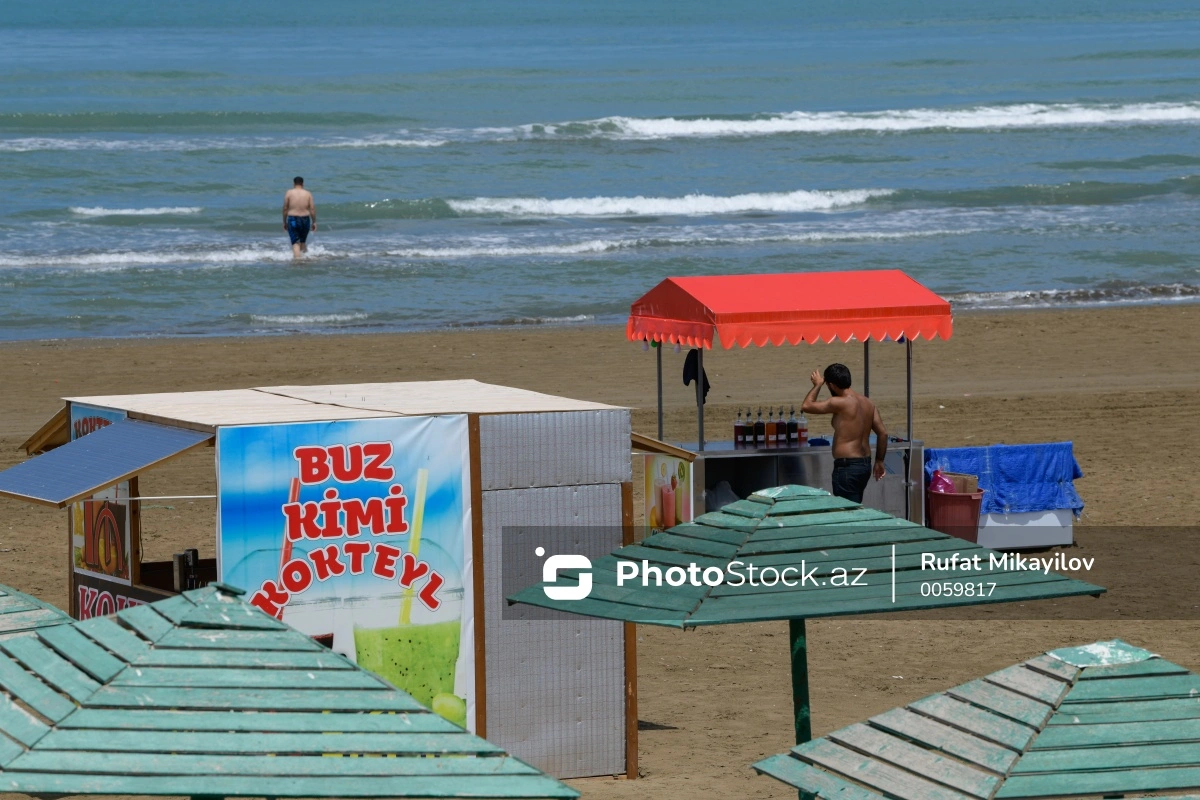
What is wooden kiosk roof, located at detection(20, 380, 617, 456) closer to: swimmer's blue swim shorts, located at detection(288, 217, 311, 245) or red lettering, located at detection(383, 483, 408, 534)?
red lettering, located at detection(383, 483, 408, 534)

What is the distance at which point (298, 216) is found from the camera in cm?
2745

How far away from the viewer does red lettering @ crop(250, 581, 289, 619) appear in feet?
25.1

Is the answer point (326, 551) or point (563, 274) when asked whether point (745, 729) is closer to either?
point (326, 551)

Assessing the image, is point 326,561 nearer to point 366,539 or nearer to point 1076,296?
point 366,539

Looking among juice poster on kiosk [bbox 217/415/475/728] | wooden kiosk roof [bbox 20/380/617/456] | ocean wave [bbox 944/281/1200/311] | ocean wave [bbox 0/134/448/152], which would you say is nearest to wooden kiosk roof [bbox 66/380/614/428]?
wooden kiosk roof [bbox 20/380/617/456]

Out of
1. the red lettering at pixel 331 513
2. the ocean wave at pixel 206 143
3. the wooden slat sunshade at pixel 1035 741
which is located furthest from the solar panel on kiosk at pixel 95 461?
the ocean wave at pixel 206 143

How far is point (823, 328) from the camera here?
12.8 meters

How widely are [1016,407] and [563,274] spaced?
10.2m

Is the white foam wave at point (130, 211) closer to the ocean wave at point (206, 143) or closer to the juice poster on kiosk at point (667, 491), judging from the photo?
the ocean wave at point (206, 143)

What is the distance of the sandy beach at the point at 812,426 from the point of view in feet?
32.3

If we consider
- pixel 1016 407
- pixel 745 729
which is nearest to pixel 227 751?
pixel 745 729

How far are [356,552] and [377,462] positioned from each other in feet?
1.34

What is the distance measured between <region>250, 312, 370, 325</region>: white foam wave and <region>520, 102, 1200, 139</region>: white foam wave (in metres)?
22.9

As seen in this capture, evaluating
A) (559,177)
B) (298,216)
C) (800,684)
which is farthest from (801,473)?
(559,177)
